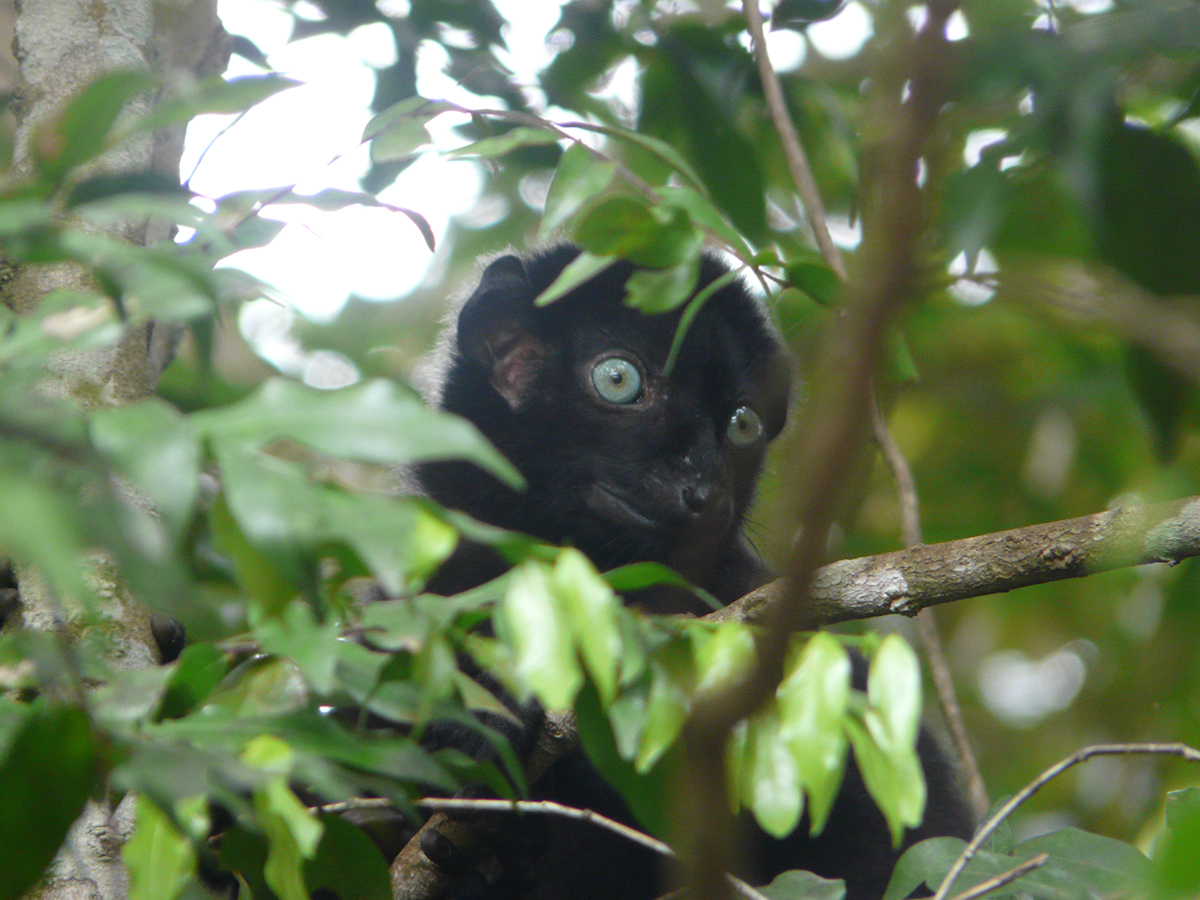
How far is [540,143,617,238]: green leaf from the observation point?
6.06 ft

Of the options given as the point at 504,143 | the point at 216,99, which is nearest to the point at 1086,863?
the point at 504,143

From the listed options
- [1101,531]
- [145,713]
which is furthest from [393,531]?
[1101,531]

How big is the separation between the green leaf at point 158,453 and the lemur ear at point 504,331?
103 inches

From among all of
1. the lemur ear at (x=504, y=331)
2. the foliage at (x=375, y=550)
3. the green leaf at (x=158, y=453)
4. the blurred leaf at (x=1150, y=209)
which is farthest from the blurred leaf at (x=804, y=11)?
the green leaf at (x=158, y=453)

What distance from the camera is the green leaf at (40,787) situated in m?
1.22

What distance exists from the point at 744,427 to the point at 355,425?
110 inches

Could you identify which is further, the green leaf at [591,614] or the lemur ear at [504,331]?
the lemur ear at [504,331]

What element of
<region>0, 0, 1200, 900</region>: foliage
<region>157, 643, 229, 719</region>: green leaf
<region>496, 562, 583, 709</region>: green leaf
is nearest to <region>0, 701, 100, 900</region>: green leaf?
<region>0, 0, 1200, 900</region>: foliage

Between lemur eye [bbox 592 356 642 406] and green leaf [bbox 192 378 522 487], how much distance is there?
2356mm

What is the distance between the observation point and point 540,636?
1302 mm

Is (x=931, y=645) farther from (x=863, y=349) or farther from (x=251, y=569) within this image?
(x=863, y=349)

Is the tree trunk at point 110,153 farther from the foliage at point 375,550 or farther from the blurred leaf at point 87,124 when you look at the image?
the blurred leaf at point 87,124

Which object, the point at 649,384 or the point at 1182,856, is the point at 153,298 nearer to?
the point at 1182,856

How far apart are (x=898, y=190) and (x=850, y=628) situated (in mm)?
3639
